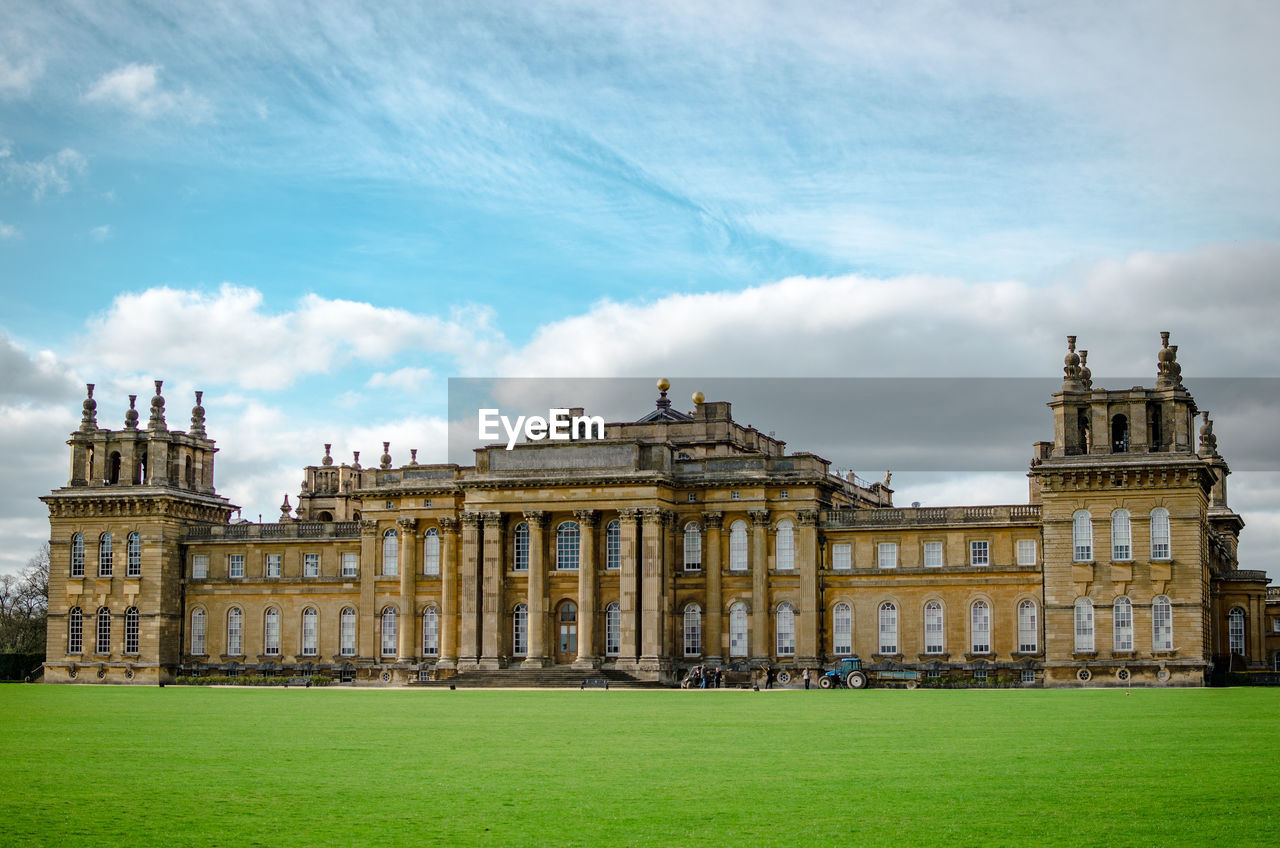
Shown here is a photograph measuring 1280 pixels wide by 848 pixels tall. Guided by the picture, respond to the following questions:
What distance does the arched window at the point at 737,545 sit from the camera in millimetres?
77750

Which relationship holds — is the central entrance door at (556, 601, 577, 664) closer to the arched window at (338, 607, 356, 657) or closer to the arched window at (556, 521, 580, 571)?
the arched window at (556, 521, 580, 571)

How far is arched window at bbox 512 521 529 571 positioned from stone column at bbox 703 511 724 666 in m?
9.29

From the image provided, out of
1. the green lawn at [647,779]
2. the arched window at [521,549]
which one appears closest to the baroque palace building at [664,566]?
the arched window at [521,549]

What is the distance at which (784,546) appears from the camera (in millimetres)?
77188

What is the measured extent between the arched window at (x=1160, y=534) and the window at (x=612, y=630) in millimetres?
25651

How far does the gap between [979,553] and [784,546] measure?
30.6ft

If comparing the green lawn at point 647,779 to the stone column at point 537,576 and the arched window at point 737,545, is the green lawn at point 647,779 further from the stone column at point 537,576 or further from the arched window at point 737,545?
the stone column at point 537,576

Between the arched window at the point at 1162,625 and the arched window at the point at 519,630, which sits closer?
the arched window at the point at 1162,625

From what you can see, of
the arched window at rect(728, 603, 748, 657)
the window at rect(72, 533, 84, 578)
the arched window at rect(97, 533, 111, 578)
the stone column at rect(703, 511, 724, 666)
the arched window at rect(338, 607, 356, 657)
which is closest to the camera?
the stone column at rect(703, 511, 724, 666)

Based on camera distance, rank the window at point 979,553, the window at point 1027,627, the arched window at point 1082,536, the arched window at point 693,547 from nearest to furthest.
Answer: the arched window at point 1082,536, the window at point 1027,627, the window at point 979,553, the arched window at point 693,547

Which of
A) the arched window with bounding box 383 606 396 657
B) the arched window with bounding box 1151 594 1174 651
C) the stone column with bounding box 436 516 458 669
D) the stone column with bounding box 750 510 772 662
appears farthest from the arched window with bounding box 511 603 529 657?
the arched window with bounding box 1151 594 1174 651

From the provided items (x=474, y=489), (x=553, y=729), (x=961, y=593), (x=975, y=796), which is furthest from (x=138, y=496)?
(x=975, y=796)

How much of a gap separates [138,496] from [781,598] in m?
35.3

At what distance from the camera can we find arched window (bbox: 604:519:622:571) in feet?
257
